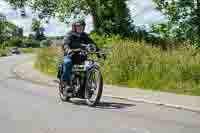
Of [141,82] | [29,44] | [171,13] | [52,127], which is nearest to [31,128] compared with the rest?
[52,127]

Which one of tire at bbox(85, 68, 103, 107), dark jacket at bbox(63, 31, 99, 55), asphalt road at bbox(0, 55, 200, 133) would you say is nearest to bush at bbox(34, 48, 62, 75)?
asphalt road at bbox(0, 55, 200, 133)

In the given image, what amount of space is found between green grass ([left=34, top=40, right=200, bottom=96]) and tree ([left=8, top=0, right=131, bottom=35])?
15.8 m

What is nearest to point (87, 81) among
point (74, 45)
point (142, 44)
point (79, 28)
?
point (74, 45)

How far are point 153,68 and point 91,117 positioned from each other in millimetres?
7393

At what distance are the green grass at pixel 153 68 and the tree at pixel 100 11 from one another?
622 inches

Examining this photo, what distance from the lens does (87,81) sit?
43.0ft

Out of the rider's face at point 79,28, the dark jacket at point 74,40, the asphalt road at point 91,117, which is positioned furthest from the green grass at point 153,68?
the rider's face at point 79,28

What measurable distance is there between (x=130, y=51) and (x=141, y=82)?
273 cm

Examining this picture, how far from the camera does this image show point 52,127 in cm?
1007

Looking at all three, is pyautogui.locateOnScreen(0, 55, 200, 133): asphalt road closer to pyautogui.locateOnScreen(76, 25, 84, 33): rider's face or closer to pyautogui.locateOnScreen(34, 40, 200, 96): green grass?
pyautogui.locateOnScreen(76, 25, 84, 33): rider's face

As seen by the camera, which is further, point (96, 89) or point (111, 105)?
point (111, 105)

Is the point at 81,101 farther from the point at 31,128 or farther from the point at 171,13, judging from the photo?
the point at 171,13

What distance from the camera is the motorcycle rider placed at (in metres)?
13.4

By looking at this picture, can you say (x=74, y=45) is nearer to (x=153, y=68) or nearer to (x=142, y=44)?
(x=153, y=68)
